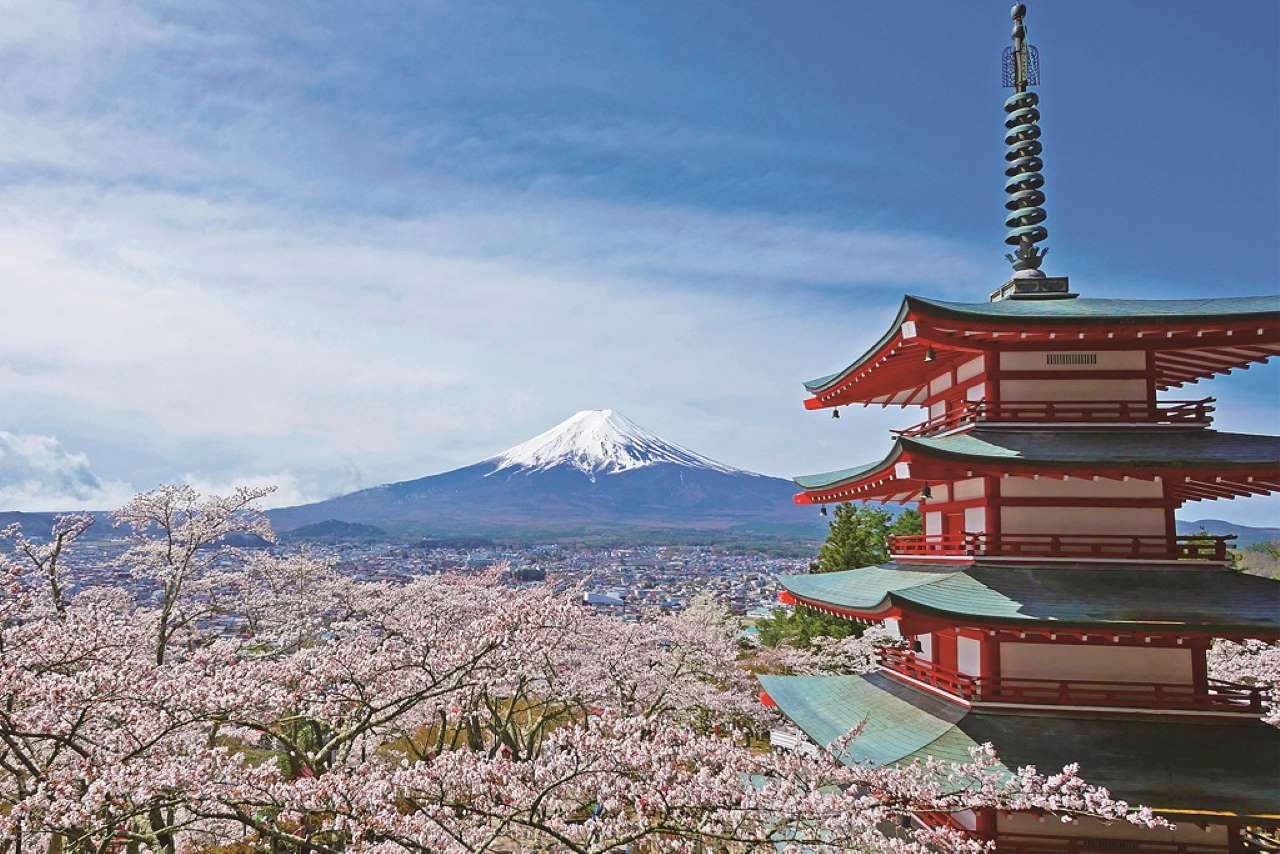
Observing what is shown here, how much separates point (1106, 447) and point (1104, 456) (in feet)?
1.17

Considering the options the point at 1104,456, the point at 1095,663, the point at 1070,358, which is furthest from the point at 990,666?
the point at 1070,358

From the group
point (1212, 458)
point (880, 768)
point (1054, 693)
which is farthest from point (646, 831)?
point (1212, 458)

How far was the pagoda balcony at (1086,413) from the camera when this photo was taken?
27.4 feet

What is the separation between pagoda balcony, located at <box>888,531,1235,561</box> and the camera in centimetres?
787

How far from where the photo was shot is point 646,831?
5.55m

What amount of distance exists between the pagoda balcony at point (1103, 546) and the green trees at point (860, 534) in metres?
18.6

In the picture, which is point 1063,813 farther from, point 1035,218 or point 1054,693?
point 1035,218

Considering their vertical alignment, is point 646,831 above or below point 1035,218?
below

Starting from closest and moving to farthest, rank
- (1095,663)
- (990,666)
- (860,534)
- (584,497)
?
(1095,663)
(990,666)
(860,534)
(584,497)

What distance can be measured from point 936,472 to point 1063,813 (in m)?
3.45

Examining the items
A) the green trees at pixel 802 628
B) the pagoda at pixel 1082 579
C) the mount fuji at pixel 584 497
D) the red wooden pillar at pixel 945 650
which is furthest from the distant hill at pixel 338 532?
the pagoda at pixel 1082 579

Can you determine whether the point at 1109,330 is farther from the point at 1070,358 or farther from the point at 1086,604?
the point at 1086,604

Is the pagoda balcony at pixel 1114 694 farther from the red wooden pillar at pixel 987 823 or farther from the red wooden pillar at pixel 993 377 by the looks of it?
the red wooden pillar at pixel 993 377

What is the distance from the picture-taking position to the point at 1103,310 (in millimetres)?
8508
